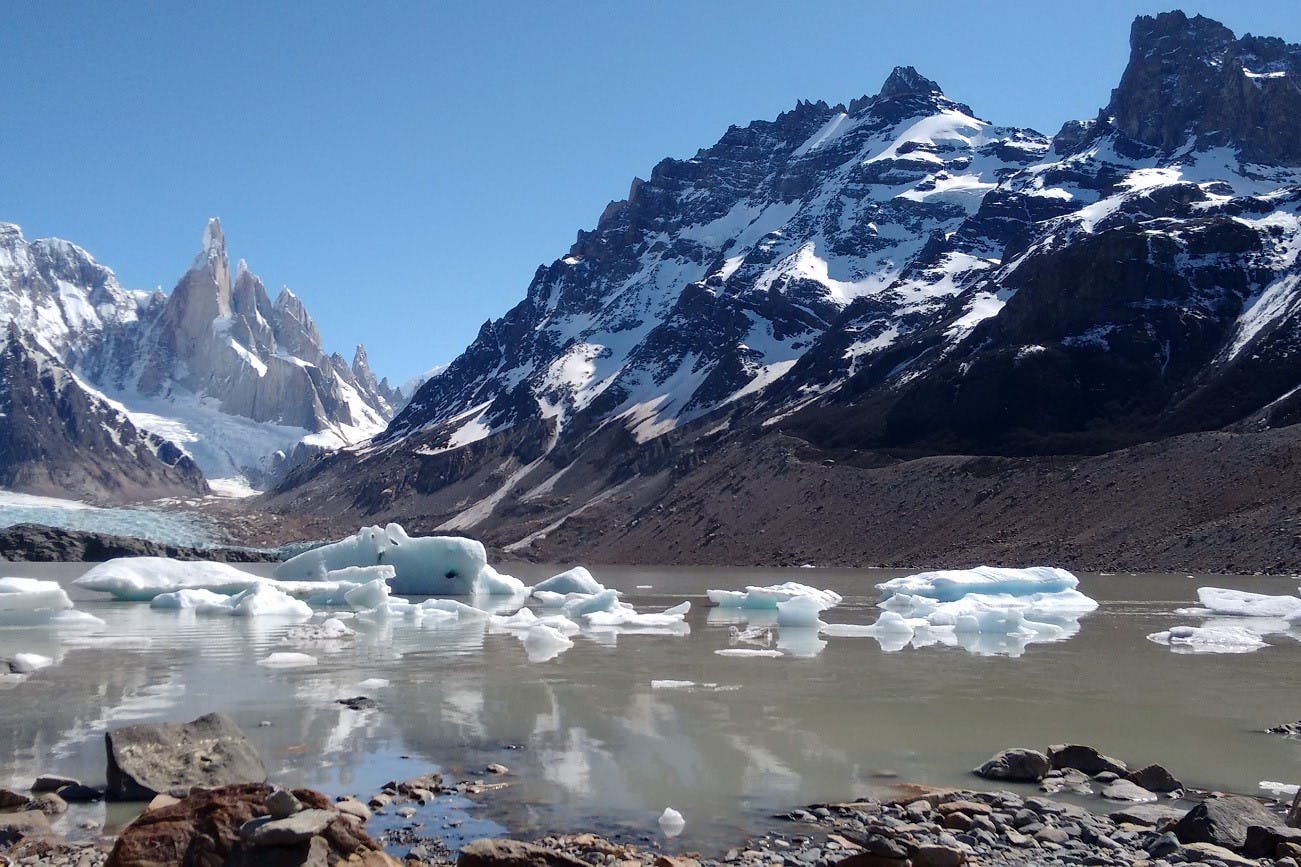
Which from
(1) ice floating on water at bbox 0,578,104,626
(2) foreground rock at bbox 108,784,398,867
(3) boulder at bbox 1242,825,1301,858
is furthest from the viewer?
(1) ice floating on water at bbox 0,578,104,626

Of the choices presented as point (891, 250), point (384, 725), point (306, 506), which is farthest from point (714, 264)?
point (384, 725)

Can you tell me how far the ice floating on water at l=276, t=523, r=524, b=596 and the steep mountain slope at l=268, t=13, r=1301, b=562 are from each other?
106 ft

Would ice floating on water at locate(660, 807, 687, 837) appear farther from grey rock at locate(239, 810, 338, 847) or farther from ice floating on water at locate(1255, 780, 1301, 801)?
ice floating on water at locate(1255, 780, 1301, 801)

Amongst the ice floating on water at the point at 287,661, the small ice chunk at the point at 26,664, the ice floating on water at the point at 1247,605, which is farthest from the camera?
the ice floating on water at the point at 1247,605

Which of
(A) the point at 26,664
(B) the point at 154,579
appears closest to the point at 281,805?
(A) the point at 26,664

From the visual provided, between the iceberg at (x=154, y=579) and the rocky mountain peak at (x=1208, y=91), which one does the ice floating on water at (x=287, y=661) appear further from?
the rocky mountain peak at (x=1208, y=91)

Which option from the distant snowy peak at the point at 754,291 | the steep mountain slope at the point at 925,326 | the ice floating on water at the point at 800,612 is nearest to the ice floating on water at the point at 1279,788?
the ice floating on water at the point at 800,612

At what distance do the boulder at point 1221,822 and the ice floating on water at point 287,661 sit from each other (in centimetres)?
1497

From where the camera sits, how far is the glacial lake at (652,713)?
1051 centimetres

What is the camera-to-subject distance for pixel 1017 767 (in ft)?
35.9

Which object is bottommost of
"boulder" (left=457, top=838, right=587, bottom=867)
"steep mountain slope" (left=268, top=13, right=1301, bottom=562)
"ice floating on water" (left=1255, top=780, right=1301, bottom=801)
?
"ice floating on water" (left=1255, top=780, right=1301, bottom=801)

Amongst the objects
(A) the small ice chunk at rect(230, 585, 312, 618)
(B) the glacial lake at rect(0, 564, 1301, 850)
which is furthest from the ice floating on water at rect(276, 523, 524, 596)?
(B) the glacial lake at rect(0, 564, 1301, 850)

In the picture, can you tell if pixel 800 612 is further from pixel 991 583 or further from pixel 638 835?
pixel 638 835

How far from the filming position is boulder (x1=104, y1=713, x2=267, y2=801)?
9.49 metres
